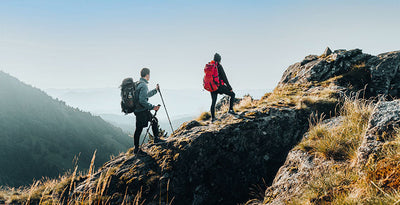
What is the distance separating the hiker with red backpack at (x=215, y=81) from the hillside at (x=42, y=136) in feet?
326

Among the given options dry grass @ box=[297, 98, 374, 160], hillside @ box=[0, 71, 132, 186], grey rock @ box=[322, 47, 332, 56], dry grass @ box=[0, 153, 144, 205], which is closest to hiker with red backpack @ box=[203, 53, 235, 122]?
dry grass @ box=[297, 98, 374, 160]

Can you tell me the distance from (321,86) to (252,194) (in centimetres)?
703

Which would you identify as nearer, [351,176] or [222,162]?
[351,176]

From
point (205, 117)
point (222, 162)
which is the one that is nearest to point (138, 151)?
point (222, 162)

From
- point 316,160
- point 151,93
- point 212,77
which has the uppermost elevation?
point 212,77

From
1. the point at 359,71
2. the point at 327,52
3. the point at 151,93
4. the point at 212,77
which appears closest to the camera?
the point at 151,93

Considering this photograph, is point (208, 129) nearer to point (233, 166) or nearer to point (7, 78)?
point (233, 166)

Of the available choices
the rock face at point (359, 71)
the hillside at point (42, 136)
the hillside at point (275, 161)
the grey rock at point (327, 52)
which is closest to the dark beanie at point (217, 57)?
the hillside at point (275, 161)

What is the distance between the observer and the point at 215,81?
7711mm

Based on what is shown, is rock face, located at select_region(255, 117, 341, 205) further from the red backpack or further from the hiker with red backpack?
the red backpack

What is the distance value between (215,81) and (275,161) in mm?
3469

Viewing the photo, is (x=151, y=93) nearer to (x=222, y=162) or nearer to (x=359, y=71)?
(x=222, y=162)

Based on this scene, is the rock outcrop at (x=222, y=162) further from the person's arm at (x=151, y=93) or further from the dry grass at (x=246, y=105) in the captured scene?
the person's arm at (x=151, y=93)

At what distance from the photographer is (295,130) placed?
21.3 ft
